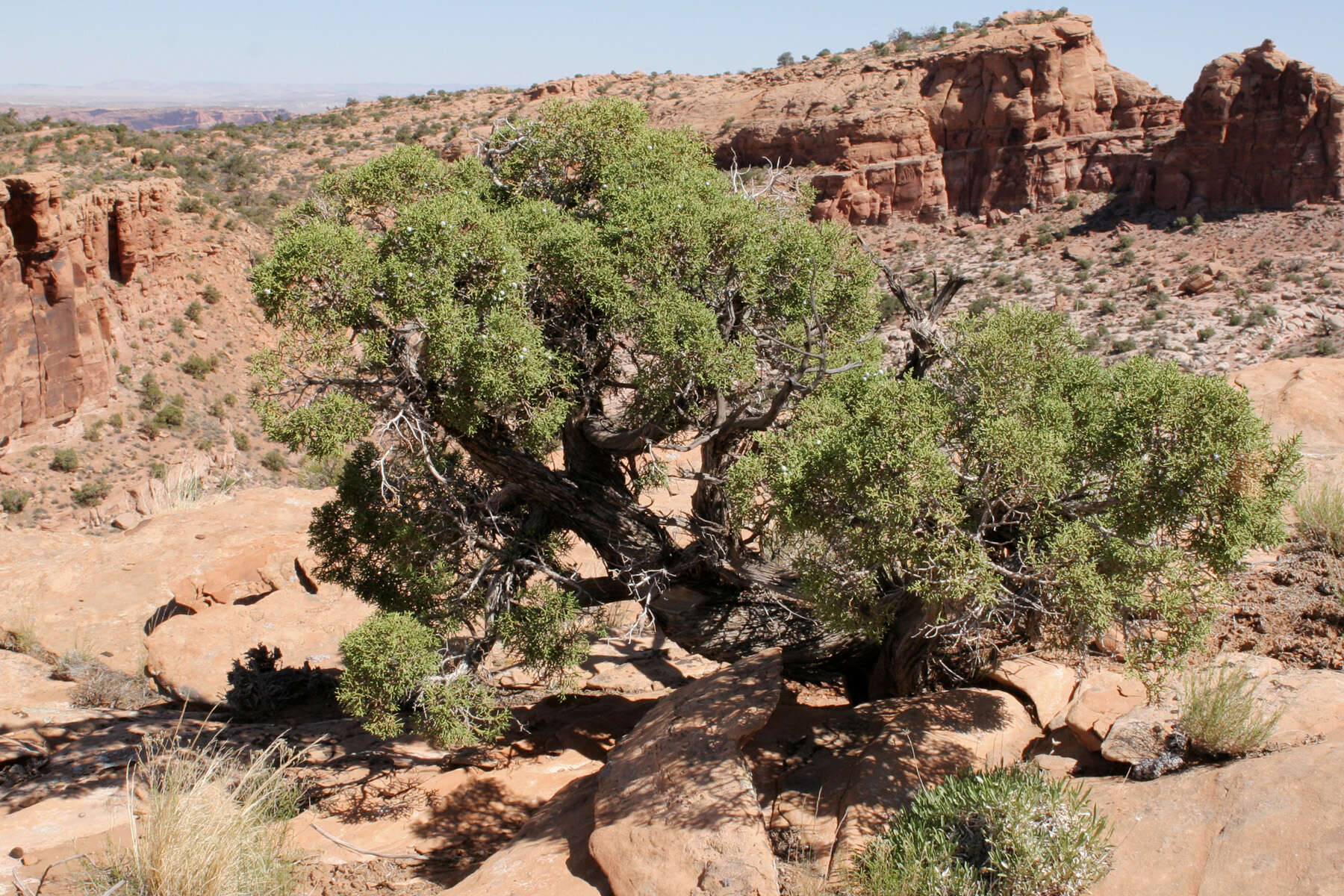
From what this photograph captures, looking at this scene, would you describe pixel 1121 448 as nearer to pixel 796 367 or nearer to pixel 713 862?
pixel 796 367

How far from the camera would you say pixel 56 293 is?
27.2m

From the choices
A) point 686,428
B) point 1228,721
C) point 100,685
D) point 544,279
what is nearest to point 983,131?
point 686,428

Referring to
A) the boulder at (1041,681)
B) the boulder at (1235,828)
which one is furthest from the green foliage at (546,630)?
the boulder at (1235,828)

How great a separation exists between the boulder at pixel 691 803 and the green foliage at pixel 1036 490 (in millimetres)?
1305

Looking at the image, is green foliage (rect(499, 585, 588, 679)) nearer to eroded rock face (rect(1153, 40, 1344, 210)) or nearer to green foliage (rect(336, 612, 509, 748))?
green foliage (rect(336, 612, 509, 748))

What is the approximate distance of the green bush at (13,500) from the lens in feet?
78.7

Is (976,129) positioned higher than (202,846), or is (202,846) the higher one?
(976,129)

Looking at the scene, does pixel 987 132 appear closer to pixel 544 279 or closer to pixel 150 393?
pixel 150 393

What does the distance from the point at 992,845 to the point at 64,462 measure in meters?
28.8

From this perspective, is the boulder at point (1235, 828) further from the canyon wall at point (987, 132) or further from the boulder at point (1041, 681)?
the canyon wall at point (987, 132)

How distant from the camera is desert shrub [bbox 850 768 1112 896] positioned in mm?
4539

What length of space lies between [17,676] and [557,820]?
746 cm

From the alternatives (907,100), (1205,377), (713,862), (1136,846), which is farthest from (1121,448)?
(907,100)

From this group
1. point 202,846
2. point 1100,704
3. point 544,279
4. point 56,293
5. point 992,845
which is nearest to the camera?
point 992,845
